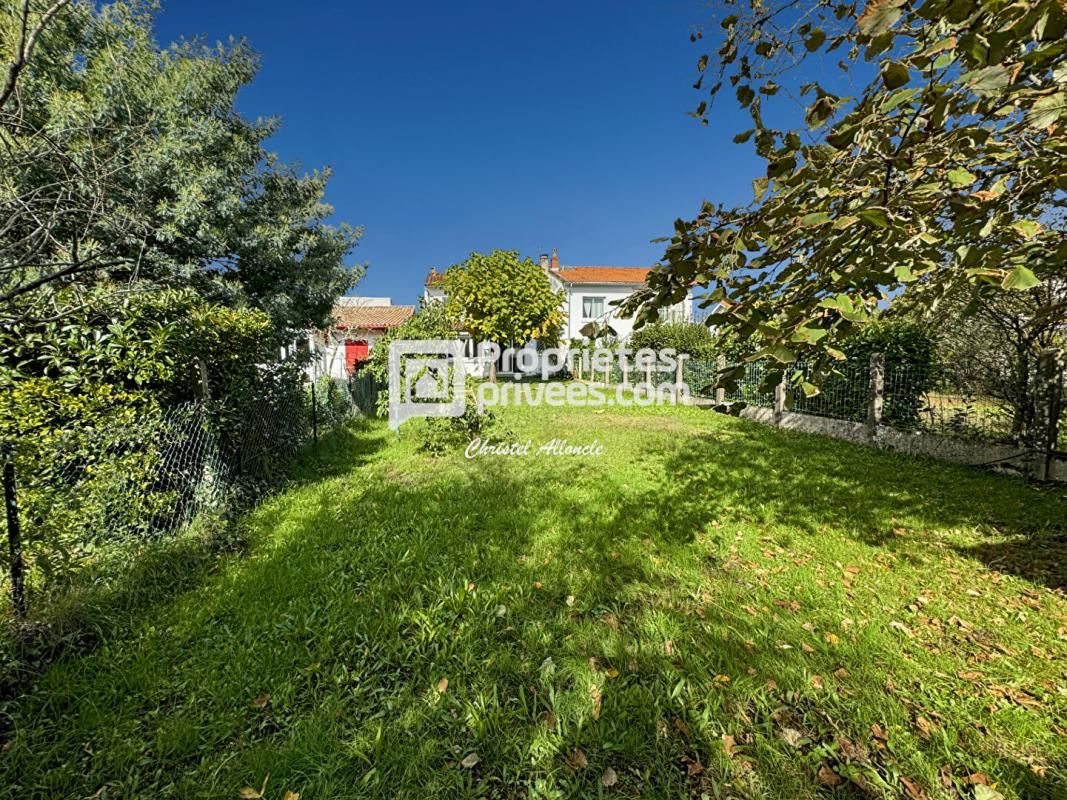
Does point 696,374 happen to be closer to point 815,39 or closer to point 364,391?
point 364,391

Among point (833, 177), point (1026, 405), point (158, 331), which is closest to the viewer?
point (833, 177)

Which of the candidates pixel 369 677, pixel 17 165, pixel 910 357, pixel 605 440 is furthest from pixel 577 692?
pixel 910 357

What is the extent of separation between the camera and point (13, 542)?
240cm

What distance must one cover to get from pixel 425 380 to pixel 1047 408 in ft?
30.7

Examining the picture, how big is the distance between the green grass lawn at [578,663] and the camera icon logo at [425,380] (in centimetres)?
374

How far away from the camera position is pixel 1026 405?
18.4 feet

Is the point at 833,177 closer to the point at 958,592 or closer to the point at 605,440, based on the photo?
the point at 958,592

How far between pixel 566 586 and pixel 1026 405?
265 inches

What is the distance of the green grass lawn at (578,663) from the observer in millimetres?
1856

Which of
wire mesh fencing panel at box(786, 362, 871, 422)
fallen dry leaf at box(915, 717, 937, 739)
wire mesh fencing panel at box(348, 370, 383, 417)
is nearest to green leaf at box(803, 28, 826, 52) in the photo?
fallen dry leaf at box(915, 717, 937, 739)

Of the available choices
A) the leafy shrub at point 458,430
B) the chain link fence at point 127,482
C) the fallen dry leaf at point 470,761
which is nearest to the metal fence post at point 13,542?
the chain link fence at point 127,482

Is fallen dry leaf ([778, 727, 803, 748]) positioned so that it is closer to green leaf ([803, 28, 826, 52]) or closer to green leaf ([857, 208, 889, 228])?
green leaf ([857, 208, 889, 228])

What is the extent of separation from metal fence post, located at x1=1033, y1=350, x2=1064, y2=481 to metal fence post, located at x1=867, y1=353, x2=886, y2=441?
2.04 metres

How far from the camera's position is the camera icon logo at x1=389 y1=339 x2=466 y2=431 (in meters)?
8.17
